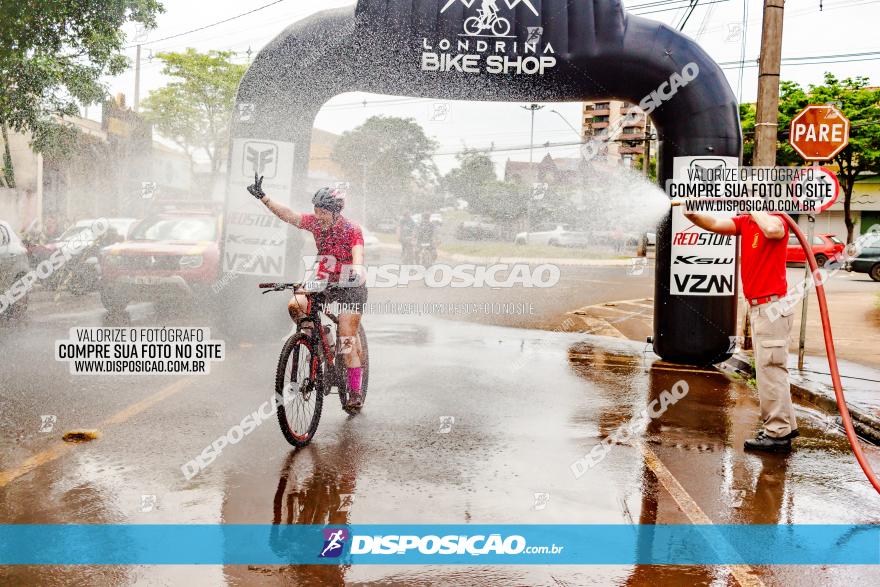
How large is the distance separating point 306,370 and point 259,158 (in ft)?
14.3

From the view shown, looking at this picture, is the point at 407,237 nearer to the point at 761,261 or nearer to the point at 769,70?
the point at 769,70

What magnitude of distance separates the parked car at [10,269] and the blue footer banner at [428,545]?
8249 mm

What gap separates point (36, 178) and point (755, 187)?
65.1ft

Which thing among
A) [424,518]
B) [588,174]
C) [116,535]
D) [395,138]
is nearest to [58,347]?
[116,535]

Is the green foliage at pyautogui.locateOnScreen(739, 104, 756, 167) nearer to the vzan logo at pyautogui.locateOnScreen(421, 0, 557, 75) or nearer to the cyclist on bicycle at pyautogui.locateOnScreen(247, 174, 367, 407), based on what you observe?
the vzan logo at pyautogui.locateOnScreen(421, 0, 557, 75)

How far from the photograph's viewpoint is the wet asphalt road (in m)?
3.88

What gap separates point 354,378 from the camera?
6.63m

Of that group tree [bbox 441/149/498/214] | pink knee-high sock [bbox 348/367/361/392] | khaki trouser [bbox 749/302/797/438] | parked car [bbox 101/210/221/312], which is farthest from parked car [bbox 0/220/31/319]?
tree [bbox 441/149/498/214]

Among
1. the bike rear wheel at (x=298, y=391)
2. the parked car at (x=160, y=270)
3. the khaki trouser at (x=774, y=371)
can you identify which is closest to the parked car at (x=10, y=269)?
the parked car at (x=160, y=270)

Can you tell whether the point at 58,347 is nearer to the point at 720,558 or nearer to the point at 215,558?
the point at 215,558

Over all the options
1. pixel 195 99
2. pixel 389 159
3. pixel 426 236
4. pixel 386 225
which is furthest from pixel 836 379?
pixel 195 99

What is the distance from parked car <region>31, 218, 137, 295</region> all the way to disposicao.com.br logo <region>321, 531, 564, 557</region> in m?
13.4

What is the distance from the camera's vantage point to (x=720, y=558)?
13.2ft

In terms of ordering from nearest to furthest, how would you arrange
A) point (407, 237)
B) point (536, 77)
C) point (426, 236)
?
point (536, 77) < point (407, 237) < point (426, 236)
